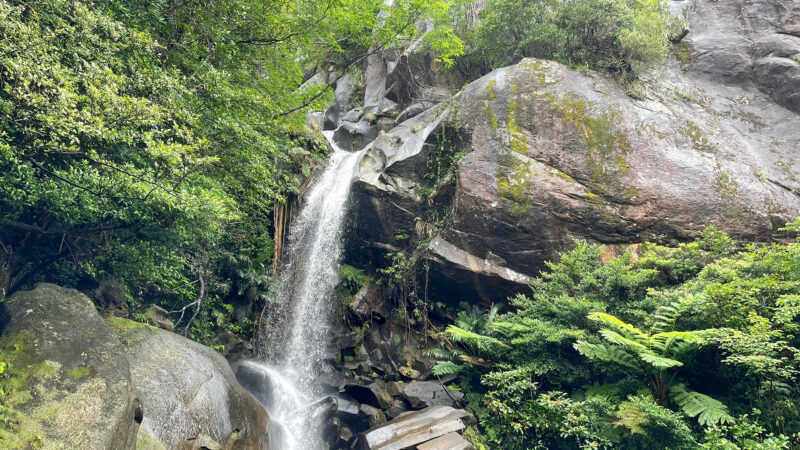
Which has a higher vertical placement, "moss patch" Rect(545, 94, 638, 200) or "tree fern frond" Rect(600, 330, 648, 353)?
"moss patch" Rect(545, 94, 638, 200)

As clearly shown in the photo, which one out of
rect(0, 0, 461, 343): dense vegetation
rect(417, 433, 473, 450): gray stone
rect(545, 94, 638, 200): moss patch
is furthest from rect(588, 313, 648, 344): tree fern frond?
rect(0, 0, 461, 343): dense vegetation

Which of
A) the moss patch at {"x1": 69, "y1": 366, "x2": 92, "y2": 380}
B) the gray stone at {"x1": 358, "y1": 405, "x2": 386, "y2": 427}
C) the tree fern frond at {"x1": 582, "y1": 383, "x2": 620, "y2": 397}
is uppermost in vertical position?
the moss patch at {"x1": 69, "y1": 366, "x2": 92, "y2": 380}

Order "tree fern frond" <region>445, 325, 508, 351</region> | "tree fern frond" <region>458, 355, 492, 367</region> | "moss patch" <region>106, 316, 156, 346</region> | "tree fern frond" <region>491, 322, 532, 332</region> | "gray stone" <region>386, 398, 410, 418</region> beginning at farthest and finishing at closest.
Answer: "gray stone" <region>386, 398, 410, 418</region>, "tree fern frond" <region>458, 355, 492, 367</region>, "tree fern frond" <region>445, 325, 508, 351</region>, "tree fern frond" <region>491, 322, 532, 332</region>, "moss patch" <region>106, 316, 156, 346</region>

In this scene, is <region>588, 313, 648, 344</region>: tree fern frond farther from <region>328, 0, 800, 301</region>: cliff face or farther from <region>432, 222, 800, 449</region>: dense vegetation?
<region>328, 0, 800, 301</region>: cliff face

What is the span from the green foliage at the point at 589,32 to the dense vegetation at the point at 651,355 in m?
6.86

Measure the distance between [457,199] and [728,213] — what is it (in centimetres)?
636

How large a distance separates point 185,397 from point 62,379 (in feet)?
6.25

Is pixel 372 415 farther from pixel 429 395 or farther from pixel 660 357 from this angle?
pixel 660 357

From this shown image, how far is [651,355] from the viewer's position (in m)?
5.81

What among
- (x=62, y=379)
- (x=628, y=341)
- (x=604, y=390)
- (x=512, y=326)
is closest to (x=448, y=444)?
(x=512, y=326)

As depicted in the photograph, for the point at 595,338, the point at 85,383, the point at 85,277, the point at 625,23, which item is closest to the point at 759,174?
the point at 625,23

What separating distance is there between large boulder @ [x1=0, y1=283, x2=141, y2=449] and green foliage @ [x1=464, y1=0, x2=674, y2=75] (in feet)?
44.8

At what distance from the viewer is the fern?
5.24 m

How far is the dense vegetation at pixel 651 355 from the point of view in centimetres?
537
